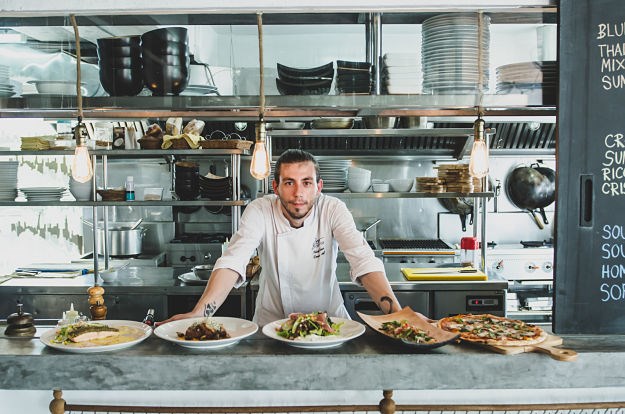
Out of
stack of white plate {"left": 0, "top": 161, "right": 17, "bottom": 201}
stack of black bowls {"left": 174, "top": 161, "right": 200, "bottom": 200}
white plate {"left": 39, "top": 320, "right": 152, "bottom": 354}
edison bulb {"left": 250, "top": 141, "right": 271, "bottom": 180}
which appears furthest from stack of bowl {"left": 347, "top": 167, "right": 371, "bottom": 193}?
white plate {"left": 39, "top": 320, "right": 152, "bottom": 354}

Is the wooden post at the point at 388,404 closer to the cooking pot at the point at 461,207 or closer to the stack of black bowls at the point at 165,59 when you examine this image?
the stack of black bowls at the point at 165,59

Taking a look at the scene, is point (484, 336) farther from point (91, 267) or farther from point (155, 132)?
point (91, 267)

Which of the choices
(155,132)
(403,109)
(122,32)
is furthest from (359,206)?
(122,32)

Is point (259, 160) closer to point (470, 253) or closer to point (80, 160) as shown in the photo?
point (80, 160)

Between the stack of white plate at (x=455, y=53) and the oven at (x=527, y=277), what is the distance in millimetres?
3710

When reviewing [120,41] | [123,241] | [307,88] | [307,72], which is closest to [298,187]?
[307,88]

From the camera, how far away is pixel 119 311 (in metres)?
4.67

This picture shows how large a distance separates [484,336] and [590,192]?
2.78ft

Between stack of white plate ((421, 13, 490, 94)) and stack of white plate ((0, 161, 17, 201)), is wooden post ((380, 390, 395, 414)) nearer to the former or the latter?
stack of white plate ((421, 13, 490, 94))

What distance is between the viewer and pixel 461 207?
6.91 metres

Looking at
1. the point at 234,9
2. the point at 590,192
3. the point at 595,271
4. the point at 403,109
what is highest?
the point at 234,9

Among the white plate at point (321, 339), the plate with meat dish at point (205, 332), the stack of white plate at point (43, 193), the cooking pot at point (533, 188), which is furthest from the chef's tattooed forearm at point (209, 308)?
the cooking pot at point (533, 188)

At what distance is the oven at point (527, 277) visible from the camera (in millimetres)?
6285

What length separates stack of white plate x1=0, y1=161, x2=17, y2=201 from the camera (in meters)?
4.93
